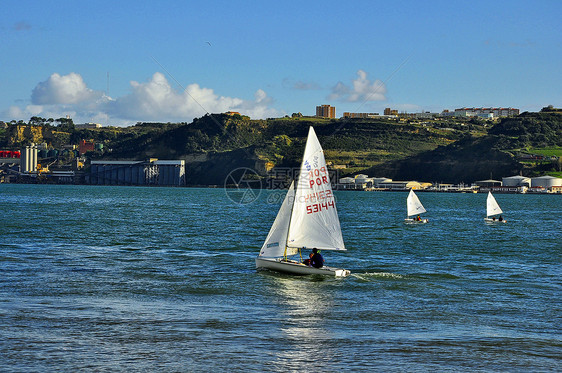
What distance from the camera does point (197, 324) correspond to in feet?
73.1

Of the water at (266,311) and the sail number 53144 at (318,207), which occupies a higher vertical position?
the sail number 53144 at (318,207)

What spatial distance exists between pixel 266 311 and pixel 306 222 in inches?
366

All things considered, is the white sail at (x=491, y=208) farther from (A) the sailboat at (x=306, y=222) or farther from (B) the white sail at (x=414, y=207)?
(A) the sailboat at (x=306, y=222)

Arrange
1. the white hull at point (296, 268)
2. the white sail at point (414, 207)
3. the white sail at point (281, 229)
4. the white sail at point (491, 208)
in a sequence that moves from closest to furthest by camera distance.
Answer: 1. the white hull at point (296, 268)
2. the white sail at point (281, 229)
3. the white sail at point (414, 207)
4. the white sail at point (491, 208)

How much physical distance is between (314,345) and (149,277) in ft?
50.1

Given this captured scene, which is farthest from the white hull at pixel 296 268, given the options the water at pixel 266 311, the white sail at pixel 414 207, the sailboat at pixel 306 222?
the white sail at pixel 414 207

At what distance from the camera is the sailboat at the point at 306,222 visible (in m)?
33.2

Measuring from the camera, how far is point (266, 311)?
985 inches

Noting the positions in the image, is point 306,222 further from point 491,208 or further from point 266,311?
point 491,208

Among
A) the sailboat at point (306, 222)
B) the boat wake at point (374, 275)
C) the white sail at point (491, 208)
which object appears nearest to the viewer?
the sailboat at point (306, 222)

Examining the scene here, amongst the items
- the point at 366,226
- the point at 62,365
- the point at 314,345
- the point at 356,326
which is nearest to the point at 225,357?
the point at 314,345

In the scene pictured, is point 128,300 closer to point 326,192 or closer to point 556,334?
point 326,192

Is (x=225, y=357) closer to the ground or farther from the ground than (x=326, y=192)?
closer to the ground

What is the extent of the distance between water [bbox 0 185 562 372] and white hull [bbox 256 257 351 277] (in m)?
0.41
